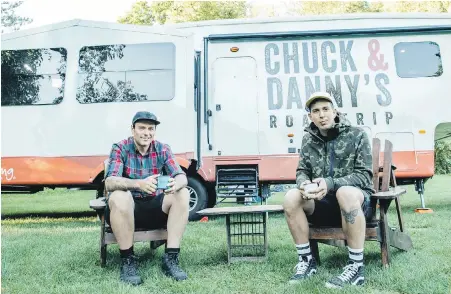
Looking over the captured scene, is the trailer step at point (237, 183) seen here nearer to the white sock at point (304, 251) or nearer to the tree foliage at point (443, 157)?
the white sock at point (304, 251)

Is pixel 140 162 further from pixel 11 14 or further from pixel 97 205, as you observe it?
pixel 11 14

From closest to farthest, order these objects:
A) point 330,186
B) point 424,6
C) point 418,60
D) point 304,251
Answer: point 330,186, point 304,251, point 418,60, point 424,6

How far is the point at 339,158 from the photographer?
3.21 meters

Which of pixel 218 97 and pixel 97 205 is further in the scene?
pixel 218 97

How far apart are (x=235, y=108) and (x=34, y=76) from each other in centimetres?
292

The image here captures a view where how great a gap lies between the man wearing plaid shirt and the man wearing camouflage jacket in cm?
82

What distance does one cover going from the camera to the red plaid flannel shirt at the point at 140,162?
3443mm

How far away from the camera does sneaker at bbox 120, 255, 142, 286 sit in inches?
122

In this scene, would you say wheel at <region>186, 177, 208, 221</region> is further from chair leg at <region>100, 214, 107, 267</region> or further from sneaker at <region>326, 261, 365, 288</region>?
sneaker at <region>326, 261, 365, 288</region>

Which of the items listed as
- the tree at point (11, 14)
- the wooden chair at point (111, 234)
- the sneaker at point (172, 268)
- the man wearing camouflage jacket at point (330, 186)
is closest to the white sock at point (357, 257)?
the man wearing camouflage jacket at point (330, 186)

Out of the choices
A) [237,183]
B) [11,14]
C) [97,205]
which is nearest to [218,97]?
→ [237,183]

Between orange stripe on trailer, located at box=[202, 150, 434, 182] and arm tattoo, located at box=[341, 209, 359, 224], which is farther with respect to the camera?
orange stripe on trailer, located at box=[202, 150, 434, 182]

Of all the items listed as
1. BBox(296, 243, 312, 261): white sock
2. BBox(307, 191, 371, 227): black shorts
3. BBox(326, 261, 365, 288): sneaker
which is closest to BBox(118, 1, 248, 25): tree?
BBox(307, 191, 371, 227): black shorts

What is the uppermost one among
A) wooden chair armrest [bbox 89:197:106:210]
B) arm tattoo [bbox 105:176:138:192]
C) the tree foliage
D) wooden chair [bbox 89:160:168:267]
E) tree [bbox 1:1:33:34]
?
tree [bbox 1:1:33:34]
